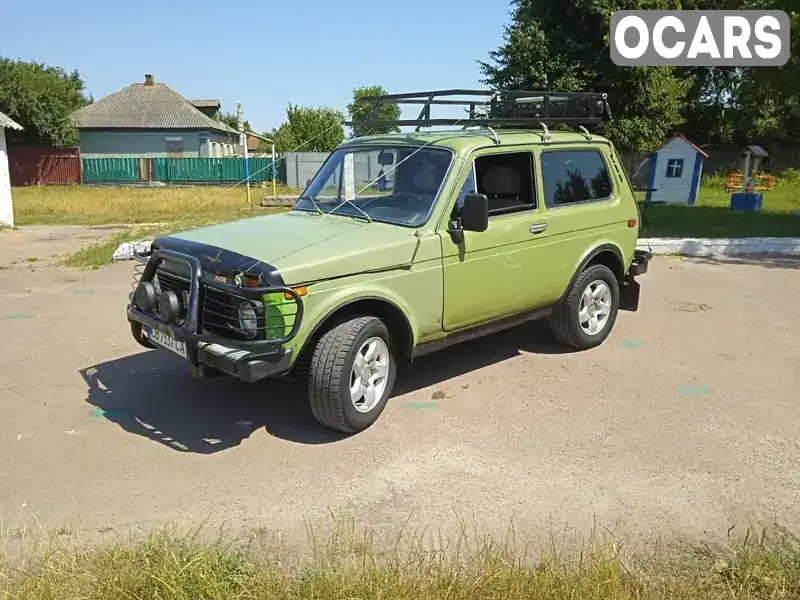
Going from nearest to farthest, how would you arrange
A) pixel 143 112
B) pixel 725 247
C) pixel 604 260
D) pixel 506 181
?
pixel 506 181 < pixel 604 260 < pixel 725 247 < pixel 143 112

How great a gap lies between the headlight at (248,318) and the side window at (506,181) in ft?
7.16

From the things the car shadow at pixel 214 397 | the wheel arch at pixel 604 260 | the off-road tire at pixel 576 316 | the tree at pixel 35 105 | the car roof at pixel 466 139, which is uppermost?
the tree at pixel 35 105

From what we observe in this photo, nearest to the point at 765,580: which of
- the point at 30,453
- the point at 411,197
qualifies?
the point at 411,197

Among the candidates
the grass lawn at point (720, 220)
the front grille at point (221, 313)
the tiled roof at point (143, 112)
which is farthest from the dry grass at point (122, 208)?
the tiled roof at point (143, 112)

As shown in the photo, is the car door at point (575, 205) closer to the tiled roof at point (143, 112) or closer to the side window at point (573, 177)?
the side window at point (573, 177)

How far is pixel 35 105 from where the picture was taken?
39844 mm

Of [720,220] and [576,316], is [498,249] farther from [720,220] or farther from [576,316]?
[720,220]

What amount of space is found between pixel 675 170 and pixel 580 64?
210 inches

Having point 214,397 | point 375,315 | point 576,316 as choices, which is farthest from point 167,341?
point 576,316

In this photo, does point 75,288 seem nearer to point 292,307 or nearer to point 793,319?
point 292,307

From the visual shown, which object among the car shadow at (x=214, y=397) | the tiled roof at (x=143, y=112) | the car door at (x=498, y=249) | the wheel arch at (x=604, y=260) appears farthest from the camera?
the tiled roof at (x=143, y=112)

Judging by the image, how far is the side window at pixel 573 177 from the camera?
6.19 meters

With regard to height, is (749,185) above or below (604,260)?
A: above

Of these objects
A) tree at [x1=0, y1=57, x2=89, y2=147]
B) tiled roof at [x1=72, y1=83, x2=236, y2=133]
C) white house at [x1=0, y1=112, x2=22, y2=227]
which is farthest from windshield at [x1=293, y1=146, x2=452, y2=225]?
tiled roof at [x1=72, y1=83, x2=236, y2=133]
